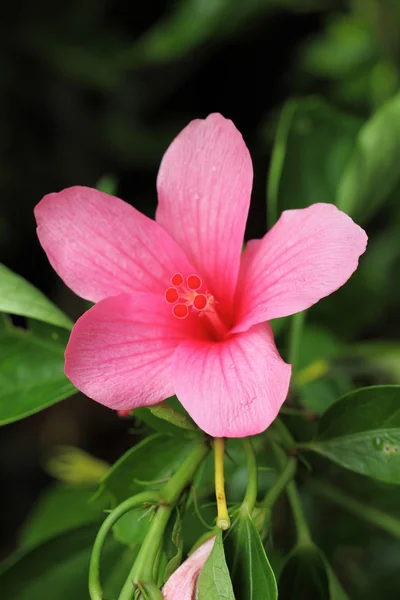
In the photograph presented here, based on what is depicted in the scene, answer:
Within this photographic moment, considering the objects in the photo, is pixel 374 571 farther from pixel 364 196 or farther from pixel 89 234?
pixel 89 234

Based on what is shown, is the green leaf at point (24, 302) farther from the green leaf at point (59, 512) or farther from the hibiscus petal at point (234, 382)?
the green leaf at point (59, 512)

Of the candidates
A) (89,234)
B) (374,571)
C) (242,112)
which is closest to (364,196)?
(89,234)

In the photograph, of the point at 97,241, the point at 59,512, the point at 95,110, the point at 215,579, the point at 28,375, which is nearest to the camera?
the point at 215,579

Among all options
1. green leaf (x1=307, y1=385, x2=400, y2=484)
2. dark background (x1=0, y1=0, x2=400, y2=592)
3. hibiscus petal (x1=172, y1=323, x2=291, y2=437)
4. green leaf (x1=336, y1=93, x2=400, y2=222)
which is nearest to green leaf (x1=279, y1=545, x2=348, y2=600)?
green leaf (x1=307, y1=385, x2=400, y2=484)

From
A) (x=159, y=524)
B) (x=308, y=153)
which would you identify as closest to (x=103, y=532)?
(x=159, y=524)

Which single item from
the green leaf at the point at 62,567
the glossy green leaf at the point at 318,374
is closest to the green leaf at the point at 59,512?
the green leaf at the point at 62,567

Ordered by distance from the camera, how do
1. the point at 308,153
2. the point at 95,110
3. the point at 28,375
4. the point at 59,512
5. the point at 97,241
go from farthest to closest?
the point at 95,110 → the point at 59,512 → the point at 308,153 → the point at 28,375 → the point at 97,241

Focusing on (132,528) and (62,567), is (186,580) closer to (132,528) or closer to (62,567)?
(132,528)
